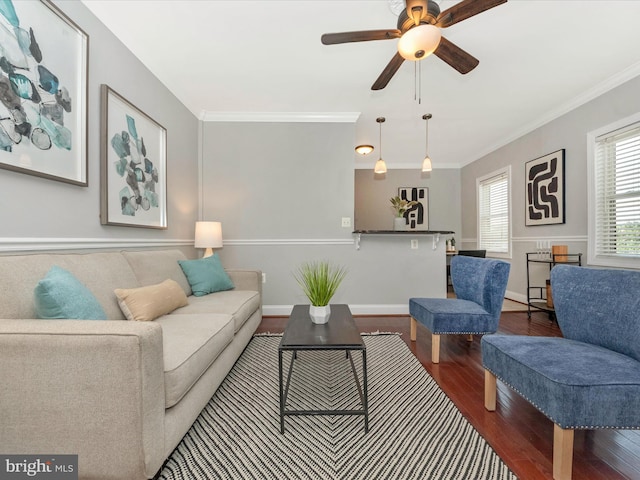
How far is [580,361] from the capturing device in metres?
1.28

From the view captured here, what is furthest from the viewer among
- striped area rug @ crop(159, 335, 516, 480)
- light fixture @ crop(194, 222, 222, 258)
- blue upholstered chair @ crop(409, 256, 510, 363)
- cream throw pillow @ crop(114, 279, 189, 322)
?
light fixture @ crop(194, 222, 222, 258)

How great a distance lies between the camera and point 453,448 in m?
1.36

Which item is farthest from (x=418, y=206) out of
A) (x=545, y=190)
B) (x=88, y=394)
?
(x=88, y=394)

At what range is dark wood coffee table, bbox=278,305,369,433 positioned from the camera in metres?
1.45

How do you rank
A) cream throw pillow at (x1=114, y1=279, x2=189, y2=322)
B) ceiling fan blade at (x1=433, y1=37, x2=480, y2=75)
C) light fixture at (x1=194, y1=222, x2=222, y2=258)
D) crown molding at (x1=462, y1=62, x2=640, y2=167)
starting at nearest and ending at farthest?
1. cream throw pillow at (x1=114, y1=279, x2=189, y2=322)
2. ceiling fan blade at (x1=433, y1=37, x2=480, y2=75)
3. crown molding at (x1=462, y1=62, x2=640, y2=167)
4. light fixture at (x1=194, y1=222, x2=222, y2=258)

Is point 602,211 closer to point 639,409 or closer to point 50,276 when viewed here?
point 639,409

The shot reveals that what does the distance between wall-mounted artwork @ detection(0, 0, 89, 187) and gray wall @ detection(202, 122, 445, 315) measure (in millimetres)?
1845

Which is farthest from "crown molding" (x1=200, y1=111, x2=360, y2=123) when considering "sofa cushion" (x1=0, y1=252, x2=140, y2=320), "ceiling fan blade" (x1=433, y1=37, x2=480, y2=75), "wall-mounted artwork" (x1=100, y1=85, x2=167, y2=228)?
"sofa cushion" (x1=0, y1=252, x2=140, y2=320)

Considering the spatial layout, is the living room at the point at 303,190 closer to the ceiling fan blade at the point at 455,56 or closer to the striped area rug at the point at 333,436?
the ceiling fan blade at the point at 455,56

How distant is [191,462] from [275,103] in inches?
132

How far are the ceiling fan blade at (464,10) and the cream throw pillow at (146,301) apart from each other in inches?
94.0

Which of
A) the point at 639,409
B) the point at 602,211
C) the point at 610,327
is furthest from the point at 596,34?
the point at 639,409

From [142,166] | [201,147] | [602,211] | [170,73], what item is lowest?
[602,211]

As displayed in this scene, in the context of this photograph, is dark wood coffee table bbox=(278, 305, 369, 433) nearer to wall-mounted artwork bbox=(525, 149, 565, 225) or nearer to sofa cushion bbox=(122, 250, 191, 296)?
sofa cushion bbox=(122, 250, 191, 296)
